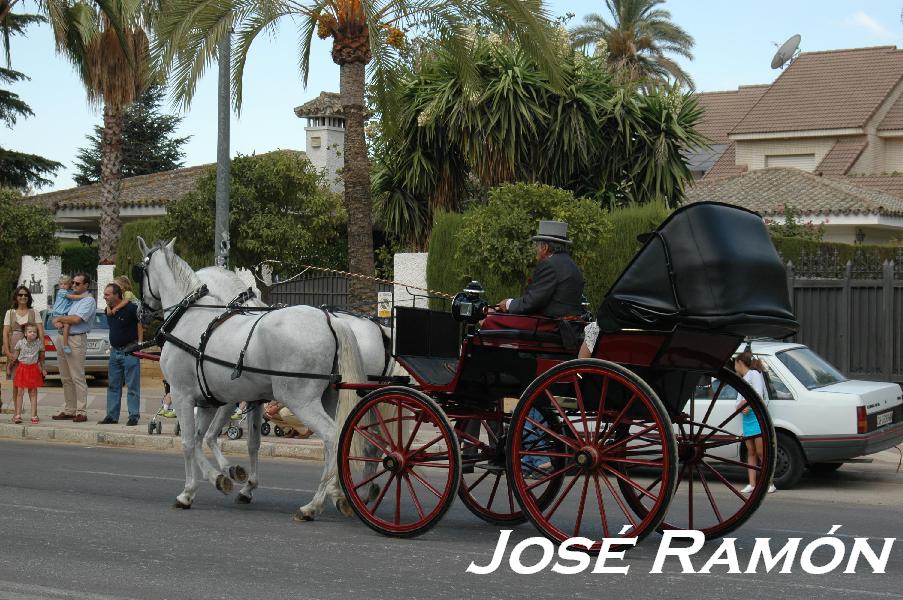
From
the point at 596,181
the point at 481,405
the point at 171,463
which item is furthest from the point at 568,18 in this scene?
the point at 481,405

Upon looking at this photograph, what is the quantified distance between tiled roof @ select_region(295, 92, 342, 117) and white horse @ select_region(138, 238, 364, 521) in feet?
95.6

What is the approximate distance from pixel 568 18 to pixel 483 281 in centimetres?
2182

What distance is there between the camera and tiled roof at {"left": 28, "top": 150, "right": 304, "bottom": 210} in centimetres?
3799

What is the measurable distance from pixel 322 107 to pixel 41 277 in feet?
36.4

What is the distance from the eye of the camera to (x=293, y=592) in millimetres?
7223

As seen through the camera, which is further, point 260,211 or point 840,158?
point 840,158

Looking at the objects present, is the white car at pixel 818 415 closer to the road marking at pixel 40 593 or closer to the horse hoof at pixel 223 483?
the horse hoof at pixel 223 483

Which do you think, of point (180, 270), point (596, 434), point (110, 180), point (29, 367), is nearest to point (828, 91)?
point (110, 180)

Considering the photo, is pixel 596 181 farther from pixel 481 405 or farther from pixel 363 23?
pixel 481 405

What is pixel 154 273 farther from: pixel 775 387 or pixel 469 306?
pixel 775 387

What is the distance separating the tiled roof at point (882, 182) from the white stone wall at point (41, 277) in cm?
2455

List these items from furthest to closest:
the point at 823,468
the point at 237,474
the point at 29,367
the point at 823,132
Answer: the point at 823,132 → the point at 29,367 → the point at 823,468 → the point at 237,474

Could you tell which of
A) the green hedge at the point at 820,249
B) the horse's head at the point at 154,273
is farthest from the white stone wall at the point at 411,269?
the horse's head at the point at 154,273

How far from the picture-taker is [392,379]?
401 inches
